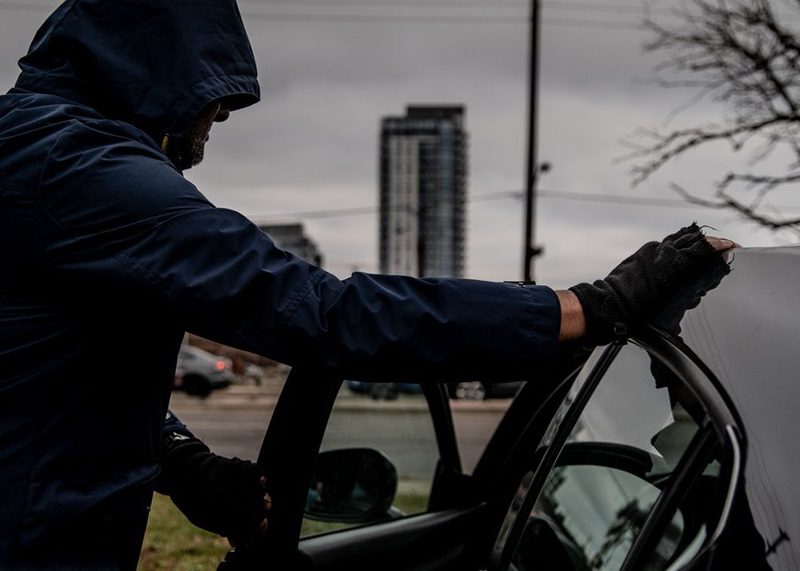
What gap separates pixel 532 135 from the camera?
760 inches

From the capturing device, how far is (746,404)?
51.5 inches

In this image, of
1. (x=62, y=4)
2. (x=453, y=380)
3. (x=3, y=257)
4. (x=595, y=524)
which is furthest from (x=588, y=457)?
(x=62, y=4)

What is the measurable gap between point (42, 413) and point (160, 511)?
20.9 feet

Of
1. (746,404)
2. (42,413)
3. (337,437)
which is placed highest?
(746,404)

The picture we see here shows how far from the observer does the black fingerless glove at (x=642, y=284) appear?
158cm

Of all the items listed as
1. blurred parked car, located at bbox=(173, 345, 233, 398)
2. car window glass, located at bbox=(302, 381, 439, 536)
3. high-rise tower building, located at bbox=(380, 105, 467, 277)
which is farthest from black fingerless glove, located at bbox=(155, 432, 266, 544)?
high-rise tower building, located at bbox=(380, 105, 467, 277)

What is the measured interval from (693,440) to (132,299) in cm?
88

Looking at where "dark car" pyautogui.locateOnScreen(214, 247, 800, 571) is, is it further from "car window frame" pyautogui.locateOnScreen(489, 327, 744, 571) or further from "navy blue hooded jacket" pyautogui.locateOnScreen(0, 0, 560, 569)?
"navy blue hooded jacket" pyautogui.locateOnScreen(0, 0, 560, 569)

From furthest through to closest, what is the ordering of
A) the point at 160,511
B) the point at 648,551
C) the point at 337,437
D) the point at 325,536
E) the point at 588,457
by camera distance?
1. the point at 160,511
2. the point at 337,437
3. the point at 325,536
4. the point at 588,457
5. the point at 648,551

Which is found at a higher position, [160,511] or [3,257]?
[3,257]

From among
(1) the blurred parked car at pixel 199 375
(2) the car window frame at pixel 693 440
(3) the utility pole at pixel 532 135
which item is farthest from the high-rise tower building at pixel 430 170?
(2) the car window frame at pixel 693 440

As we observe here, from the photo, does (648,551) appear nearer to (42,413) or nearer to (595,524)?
(595,524)

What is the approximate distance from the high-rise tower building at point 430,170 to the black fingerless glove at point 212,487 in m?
65.5

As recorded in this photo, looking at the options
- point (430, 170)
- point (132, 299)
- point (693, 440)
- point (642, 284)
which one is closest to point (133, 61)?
point (132, 299)
